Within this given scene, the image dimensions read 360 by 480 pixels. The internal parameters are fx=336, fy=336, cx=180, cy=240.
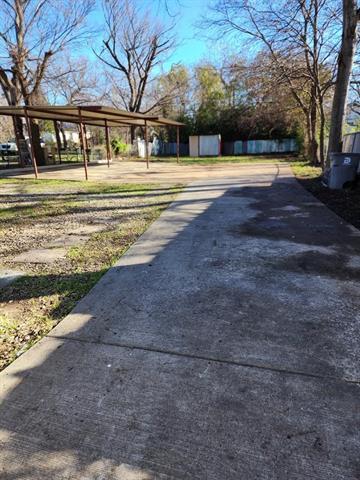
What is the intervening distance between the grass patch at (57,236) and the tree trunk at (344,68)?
15.7 feet

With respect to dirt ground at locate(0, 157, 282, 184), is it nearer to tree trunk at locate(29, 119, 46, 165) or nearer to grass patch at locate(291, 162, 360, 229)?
tree trunk at locate(29, 119, 46, 165)

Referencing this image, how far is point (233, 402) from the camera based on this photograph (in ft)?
5.98

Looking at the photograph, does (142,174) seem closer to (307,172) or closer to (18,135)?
(307,172)

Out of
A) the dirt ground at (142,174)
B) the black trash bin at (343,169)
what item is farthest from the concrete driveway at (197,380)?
the dirt ground at (142,174)

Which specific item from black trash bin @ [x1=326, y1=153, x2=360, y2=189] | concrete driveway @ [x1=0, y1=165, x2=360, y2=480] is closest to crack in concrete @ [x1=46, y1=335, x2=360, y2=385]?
concrete driveway @ [x1=0, y1=165, x2=360, y2=480]

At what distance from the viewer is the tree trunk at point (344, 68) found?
27.6ft

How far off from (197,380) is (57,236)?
3.80 meters

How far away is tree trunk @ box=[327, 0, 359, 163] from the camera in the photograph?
Answer: 8406mm

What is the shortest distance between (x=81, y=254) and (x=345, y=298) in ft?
9.94

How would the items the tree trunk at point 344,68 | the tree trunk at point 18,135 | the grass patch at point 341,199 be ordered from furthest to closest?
the tree trunk at point 18,135
the tree trunk at point 344,68
the grass patch at point 341,199

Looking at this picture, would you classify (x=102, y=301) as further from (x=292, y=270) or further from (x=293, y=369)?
(x=292, y=270)

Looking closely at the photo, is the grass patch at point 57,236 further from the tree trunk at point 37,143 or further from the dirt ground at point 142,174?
the tree trunk at point 37,143

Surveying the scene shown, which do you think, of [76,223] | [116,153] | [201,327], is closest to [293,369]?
[201,327]

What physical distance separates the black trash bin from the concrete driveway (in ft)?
16.8
